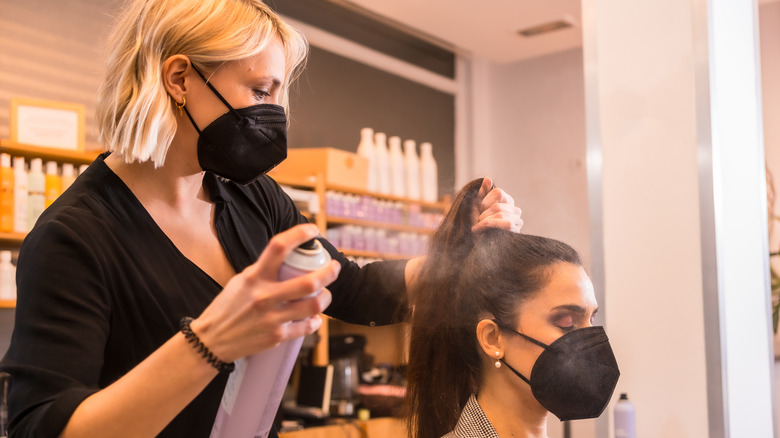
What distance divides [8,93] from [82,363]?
10.4ft

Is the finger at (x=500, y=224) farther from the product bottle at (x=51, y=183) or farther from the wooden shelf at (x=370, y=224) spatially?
the wooden shelf at (x=370, y=224)

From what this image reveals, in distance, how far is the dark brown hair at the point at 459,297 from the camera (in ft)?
4.74

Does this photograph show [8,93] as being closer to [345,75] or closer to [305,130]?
[305,130]

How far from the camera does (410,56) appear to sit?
229 inches

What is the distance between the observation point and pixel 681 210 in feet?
6.19

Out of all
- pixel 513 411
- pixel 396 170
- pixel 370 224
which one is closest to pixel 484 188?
pixel 513 411

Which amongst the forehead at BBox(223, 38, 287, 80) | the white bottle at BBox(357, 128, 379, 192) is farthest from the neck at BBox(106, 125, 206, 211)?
the white bottle at BBox(357, 128, 379, 192)

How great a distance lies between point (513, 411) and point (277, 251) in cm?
88

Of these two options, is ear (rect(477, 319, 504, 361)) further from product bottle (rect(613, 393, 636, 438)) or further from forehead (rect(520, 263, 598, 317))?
product bottle (rect(613, 393, 636, 438))

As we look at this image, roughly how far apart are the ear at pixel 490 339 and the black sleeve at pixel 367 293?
17 cm

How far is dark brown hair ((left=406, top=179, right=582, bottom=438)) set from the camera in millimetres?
1444

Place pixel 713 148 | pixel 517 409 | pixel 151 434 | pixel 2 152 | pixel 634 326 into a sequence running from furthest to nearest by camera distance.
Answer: pixel 2 152 < pixel 634 326 < pixel 713 148 < pixel 517 409 < pixel 151 434

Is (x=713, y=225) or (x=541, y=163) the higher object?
(x=541, y=163)

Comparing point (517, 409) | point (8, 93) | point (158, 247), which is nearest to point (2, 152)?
point (8, 93)
